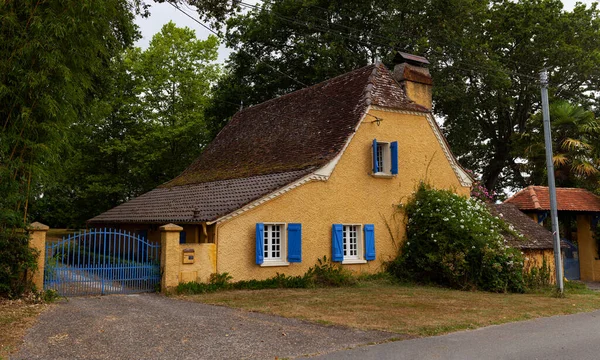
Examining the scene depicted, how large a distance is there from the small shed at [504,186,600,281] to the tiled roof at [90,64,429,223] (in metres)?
8.23

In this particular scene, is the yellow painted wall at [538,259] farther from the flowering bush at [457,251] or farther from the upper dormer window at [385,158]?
the upper dormer window at [385,158]

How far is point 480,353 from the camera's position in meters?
7.47

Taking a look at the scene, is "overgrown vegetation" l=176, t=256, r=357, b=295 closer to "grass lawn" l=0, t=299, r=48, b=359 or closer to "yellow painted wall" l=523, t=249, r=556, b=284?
"grass lawn" l=0, t=299, r=48, b=359

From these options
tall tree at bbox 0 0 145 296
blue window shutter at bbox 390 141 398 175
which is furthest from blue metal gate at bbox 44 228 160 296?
blue window shutter at bbox 390 141 398 175

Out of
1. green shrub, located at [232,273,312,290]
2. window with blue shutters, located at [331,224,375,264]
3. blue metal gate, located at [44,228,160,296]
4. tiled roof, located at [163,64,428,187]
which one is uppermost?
tiled roof, located at [163,64,428,187]

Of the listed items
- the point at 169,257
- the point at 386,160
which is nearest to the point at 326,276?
the point at 386,160

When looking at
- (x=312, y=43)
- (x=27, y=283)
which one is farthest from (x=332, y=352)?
(x=312, y=43)

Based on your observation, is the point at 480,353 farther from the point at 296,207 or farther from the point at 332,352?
the point at 296,207

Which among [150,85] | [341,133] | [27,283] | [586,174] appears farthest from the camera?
[150,85]

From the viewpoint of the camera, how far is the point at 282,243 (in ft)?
52.5

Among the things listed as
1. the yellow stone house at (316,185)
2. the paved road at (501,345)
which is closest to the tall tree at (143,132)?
the yellow stone house at (316,185)

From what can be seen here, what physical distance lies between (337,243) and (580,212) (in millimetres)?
13271

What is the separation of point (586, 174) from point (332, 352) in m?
21.2

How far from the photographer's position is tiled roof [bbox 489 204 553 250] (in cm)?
1866
